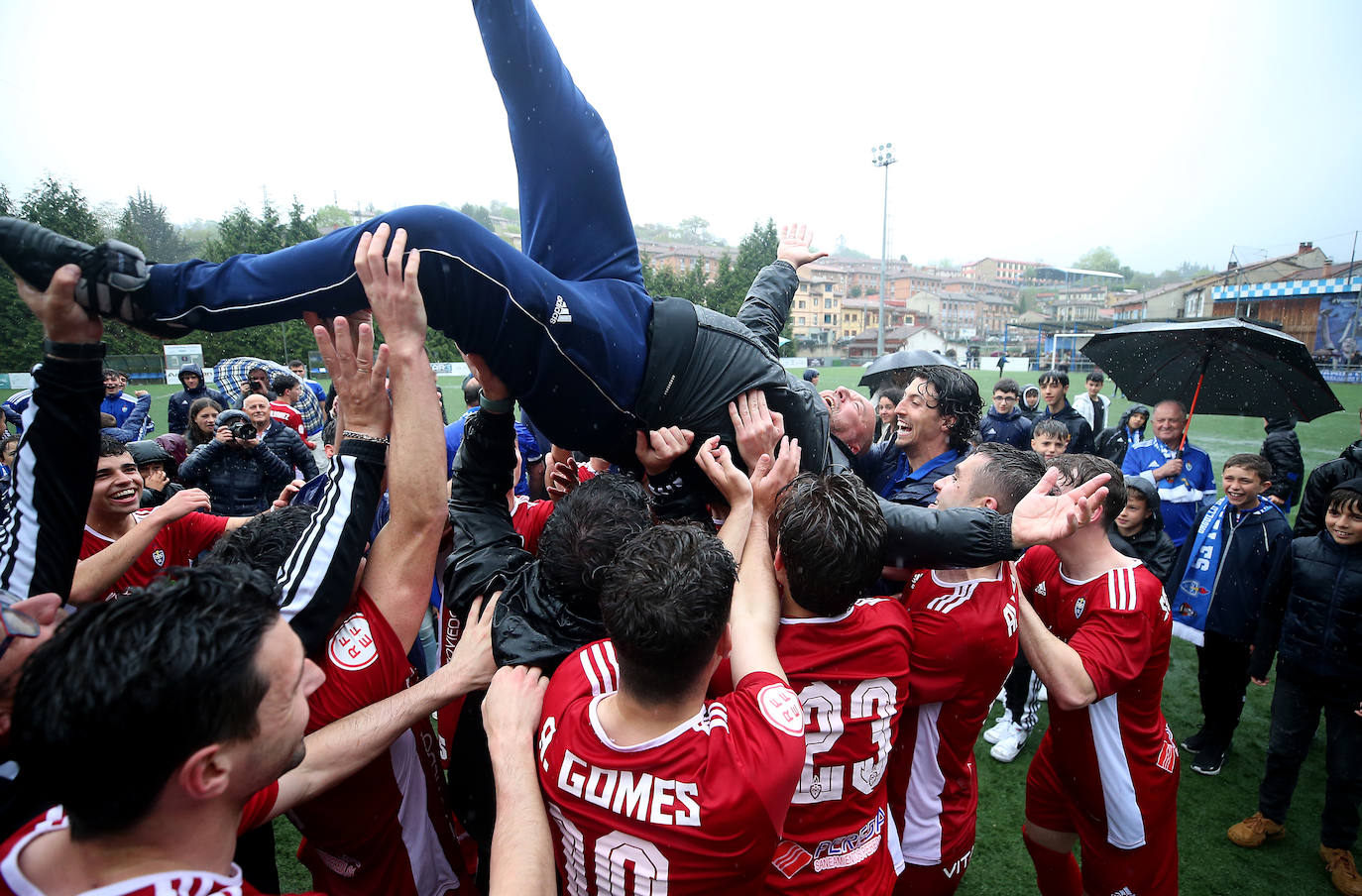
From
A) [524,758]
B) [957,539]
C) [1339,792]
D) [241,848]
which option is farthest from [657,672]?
[1339,792]

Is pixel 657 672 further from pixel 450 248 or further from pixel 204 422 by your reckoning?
pixel 204 422

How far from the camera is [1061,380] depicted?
24.4 feet

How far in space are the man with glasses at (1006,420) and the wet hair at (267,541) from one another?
643cm

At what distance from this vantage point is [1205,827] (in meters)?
3.78

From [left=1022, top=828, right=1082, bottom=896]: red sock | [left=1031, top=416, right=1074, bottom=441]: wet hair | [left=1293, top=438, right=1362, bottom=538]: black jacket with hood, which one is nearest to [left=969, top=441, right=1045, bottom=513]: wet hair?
[left=1022, top=828, right=1082, bottom=896]: red sock

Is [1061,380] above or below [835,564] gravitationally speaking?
below

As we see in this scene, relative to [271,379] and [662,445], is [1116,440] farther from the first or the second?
[271,379]

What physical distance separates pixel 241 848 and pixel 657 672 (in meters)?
2.03

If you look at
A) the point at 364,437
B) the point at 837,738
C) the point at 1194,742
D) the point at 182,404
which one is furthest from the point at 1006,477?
the point at 182,404

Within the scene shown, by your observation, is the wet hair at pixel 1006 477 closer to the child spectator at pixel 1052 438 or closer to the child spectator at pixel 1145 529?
the child spectator at pixel 1145 529

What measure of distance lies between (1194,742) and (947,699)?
3.51m

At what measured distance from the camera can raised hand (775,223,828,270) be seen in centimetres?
319

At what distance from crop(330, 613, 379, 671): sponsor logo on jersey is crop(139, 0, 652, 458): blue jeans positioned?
2.59 feet

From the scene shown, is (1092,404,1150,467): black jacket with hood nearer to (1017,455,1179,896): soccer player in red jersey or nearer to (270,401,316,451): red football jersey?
(1017,455,1179,896): soccer player in red jersey
